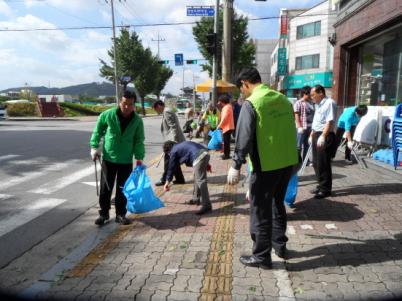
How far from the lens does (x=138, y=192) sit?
5.05 meters

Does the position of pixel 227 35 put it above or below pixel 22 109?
above

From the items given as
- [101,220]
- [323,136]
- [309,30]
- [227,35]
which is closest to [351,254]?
[323,136]

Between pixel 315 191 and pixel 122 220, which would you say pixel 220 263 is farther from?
pixel 315 191

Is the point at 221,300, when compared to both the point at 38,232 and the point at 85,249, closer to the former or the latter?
the point at 85,249

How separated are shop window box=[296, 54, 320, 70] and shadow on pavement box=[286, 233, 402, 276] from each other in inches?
1663

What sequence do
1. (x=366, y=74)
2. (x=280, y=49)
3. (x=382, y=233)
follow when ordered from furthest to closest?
1. (x=280, y=49)
2. (x=366, y=74)
3. (x=382, y=233)

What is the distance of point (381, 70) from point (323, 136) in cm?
771

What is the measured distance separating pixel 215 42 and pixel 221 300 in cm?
1185

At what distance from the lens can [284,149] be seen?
143 inches

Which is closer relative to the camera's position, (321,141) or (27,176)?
(321,141)

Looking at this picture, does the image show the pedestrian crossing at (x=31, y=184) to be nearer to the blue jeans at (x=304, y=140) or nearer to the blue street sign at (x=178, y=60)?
the blue jeans at (x=304, y=140)

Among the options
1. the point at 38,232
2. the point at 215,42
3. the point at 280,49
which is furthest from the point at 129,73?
the point at 38,232

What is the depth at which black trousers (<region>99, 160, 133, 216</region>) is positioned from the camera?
5.18 m

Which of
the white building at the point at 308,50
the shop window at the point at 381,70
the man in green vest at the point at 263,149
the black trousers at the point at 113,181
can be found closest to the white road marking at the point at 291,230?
the man in green vest at the point at 263,149
